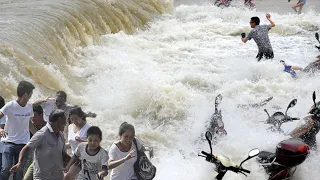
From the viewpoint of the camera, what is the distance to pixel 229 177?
17.8ft

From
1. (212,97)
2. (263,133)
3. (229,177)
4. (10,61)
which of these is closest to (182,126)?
(212,97)

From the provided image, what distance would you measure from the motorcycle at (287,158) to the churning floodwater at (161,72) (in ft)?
1.46

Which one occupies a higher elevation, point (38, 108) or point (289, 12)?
point (38, 108)

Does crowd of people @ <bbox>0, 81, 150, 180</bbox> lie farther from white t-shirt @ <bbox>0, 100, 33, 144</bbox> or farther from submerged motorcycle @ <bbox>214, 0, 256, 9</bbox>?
submerged motorcycle @ <bbox>214, 0, 256, 9</bbox>

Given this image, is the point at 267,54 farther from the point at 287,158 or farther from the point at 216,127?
the point at 287,158

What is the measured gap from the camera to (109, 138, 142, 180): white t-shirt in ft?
14.3

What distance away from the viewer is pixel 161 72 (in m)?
11.8

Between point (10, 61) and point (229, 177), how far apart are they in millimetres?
5750

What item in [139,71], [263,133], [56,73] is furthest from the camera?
[139,71]

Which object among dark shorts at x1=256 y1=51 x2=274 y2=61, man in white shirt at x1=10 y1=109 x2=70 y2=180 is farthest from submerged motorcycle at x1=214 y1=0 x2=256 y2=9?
man in white shirt at x1=10 y1=109 x2=70 y2=180

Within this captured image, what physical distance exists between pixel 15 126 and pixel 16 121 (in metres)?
0.06

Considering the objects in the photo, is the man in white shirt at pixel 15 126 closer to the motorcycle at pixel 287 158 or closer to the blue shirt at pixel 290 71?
the motorcycle at pixel 287 158

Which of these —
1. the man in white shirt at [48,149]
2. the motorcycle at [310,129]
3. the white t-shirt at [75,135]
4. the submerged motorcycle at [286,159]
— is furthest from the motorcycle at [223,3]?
the man in white shirt at [48,149]

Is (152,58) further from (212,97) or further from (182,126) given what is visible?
(182,126)
